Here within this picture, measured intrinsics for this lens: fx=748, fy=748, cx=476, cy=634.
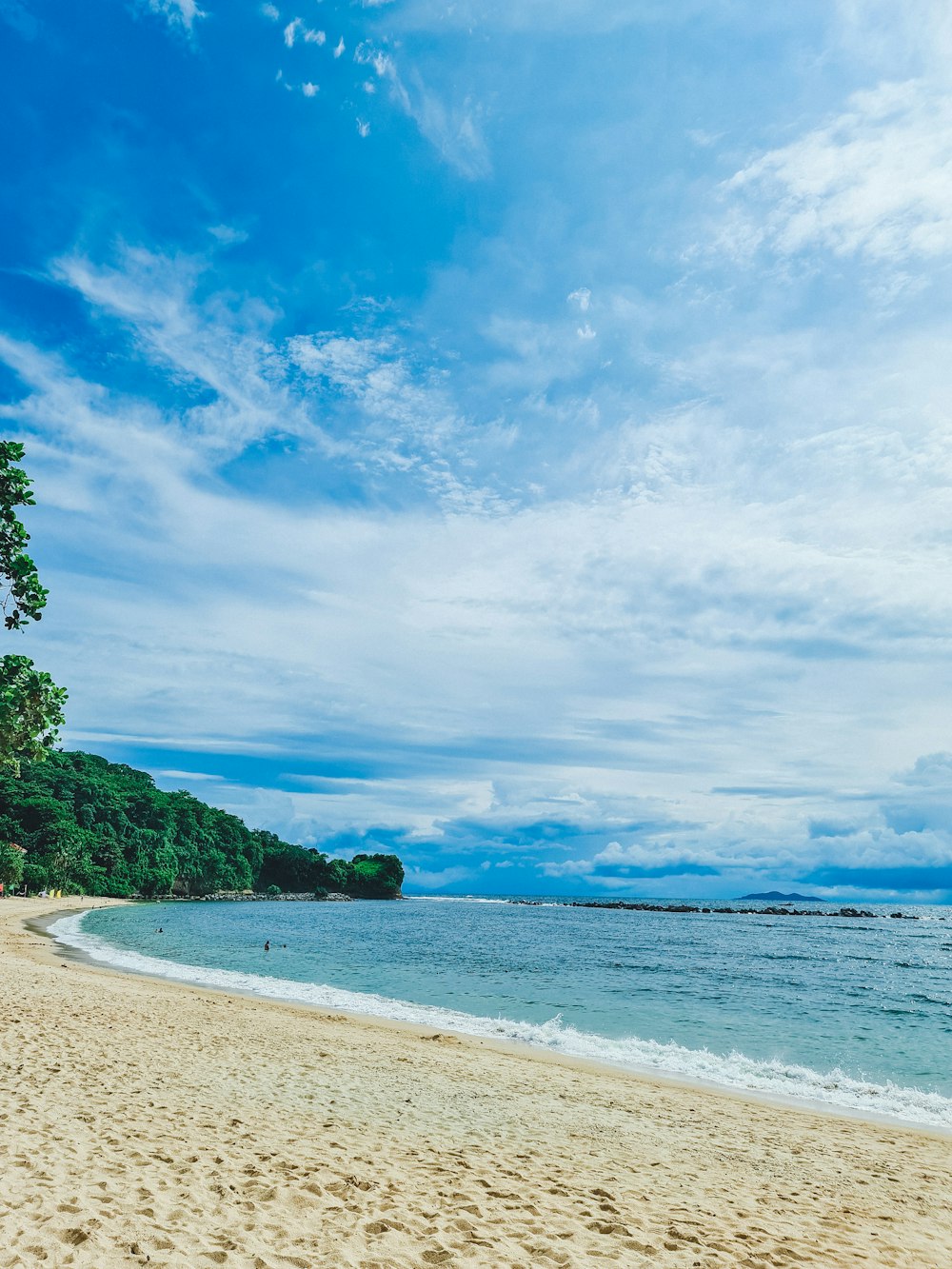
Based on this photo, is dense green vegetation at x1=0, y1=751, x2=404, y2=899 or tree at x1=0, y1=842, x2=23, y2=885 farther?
dense green vegetation at x1=0, y1=751, x2=404, y2=899

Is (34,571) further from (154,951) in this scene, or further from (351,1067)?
(154,951)

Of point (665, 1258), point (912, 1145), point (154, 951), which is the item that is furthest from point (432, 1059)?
point (154, 951)

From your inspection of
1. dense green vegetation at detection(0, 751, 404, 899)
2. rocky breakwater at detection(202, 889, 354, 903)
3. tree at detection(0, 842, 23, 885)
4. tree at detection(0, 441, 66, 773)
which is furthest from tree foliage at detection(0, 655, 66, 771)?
rocky breakwater at detection(202, 889, 354, 903)

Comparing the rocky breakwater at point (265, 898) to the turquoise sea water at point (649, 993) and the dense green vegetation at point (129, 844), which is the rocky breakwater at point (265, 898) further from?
the turquoise sea water at point (649, 993)

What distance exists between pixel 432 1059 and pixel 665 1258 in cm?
1183

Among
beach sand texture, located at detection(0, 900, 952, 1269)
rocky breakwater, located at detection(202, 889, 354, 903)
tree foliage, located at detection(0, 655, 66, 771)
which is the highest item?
tree foliage, located at detection(0, 655, 66, 771)

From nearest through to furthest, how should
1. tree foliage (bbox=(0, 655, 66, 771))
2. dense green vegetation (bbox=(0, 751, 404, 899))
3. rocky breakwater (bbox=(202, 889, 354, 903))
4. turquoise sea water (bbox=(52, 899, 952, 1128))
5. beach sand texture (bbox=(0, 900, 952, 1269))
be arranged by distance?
beach sand texture (bbox=(0, 900, 952, 1269)) < tree foliage (bbox=(0, 655, 66, 771)) < turquoise sea water (bbox=(52, 899, 952, 1128)) < dense green vegetation (bbox=(0, 751, 404, 899)) < rocky breakwater (bbox=(202, 889, 354, 903))

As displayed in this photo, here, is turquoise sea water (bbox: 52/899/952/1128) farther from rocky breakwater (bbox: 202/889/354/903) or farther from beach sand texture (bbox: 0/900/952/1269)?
rocky breakwater (bbox: 202/889/354/903)

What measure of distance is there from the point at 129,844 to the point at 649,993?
115m

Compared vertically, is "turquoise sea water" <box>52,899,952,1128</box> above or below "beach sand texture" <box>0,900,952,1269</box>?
below

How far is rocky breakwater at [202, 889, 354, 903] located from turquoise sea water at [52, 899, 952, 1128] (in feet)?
293

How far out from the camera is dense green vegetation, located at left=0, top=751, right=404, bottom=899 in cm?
9812

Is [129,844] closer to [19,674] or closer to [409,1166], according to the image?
[19,674]

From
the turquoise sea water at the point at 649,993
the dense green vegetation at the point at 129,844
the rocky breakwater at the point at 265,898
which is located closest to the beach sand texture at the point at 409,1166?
the turquoise sea water at the point at 649,993
